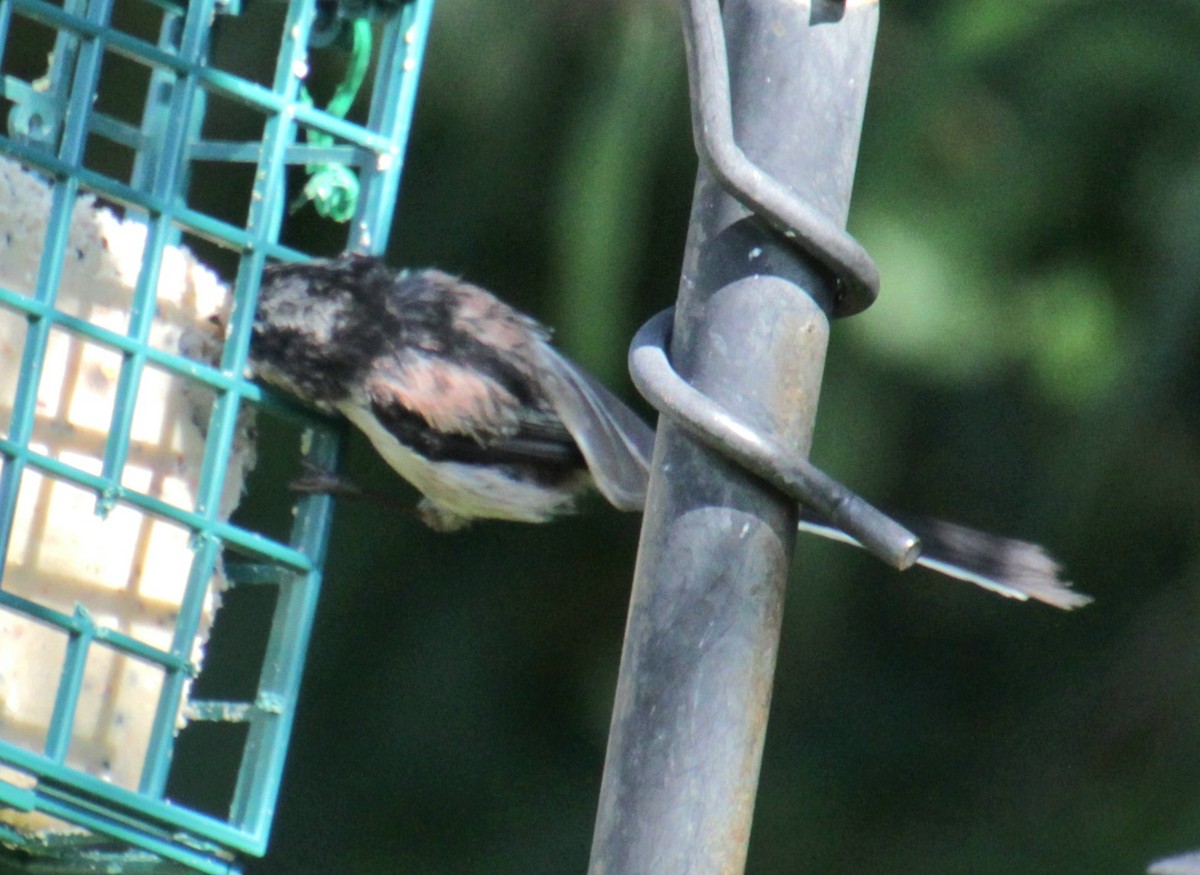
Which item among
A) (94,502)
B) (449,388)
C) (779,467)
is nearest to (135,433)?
(94,502)

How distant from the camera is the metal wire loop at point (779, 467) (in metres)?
1.07

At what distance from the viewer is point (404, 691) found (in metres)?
3.54

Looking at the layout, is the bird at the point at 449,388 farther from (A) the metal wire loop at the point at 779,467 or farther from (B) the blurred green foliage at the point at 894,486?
(A) the metal wire loop at the point at 779,467

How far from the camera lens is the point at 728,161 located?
106cm

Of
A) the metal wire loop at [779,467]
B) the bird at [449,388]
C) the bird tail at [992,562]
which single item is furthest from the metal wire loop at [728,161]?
the bird at [449,388]

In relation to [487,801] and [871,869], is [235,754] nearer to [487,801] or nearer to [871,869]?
[487,801]

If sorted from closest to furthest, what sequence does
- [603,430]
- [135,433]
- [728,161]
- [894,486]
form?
[728,161] → [135,433] → [603,430] → [894,486]

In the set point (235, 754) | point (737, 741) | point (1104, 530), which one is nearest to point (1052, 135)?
point (1104, 530)

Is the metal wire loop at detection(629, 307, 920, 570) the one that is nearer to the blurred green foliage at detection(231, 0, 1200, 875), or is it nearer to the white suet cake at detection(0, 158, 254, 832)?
the white suet cake at detection(0, 158, 254, 832)

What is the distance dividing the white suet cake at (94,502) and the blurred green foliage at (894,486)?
39.5 inches

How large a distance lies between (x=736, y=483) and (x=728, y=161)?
9.0 inches

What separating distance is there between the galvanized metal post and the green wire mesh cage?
0.97 meters

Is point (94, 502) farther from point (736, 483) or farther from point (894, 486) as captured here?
point (894, 486)

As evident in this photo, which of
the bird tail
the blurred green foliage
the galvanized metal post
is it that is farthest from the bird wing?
the galvanized metal post
